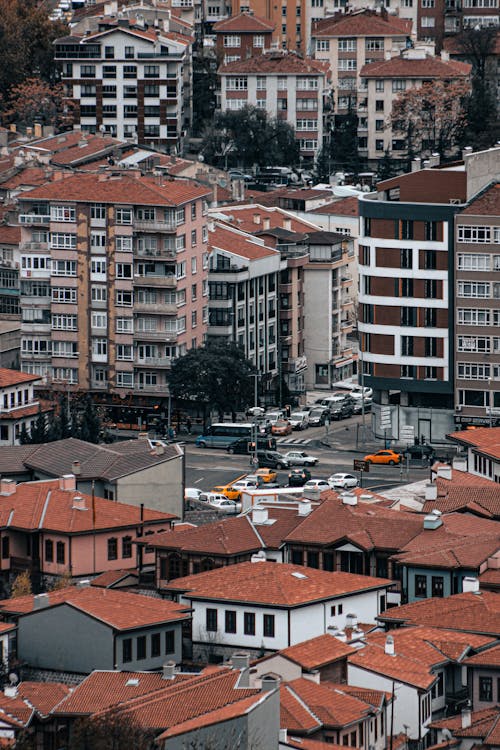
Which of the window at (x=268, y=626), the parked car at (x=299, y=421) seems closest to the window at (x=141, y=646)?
the window at (x=268, y=626)

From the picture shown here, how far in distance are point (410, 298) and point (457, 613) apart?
60.0m

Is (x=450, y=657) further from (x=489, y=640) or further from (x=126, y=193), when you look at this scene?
(x=126, y=193)

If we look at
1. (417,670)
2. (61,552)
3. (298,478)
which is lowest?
(298,478)

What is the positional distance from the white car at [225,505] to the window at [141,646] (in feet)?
97.7

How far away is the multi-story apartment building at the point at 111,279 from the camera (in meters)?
172

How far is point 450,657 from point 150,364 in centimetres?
7498

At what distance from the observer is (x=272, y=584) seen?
106812 millimetres

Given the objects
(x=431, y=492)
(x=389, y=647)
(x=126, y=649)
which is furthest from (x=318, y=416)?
(x=389, y=647)

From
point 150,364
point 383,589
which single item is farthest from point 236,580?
point 150,364

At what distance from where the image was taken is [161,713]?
87188 millimetres

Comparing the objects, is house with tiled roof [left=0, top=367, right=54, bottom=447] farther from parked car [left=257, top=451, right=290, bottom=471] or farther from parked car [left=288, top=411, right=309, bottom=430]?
parked car [left=288, top=411, right=309, bottom=430]

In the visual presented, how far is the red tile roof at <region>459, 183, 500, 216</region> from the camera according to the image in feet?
529

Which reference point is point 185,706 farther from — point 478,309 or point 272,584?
point 478,309

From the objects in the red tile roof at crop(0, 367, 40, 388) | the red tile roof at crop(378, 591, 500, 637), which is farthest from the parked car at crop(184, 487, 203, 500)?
the red tile roof at crop(378, 591, 500, 637)
